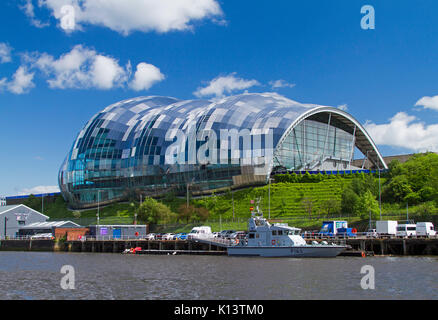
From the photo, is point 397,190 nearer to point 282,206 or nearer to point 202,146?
point 282,206

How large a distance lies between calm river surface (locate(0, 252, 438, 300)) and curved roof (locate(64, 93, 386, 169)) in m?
52.7

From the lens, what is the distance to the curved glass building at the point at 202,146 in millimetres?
96812

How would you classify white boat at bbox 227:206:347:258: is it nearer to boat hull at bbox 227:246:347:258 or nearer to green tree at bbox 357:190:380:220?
boat hull at bbox 227:246:347:258

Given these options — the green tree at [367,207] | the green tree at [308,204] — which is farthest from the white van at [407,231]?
the green tree at [308,204]

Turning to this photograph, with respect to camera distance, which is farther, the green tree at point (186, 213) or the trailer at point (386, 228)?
the green tree at point (186, 213)

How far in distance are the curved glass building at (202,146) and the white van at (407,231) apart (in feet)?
122

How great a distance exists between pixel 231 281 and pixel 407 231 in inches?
1230

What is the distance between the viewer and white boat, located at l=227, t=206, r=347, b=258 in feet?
171

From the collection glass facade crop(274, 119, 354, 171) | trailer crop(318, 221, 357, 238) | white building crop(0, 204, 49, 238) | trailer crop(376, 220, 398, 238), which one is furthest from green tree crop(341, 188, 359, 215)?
white building crop(0, 204, 49, 238)

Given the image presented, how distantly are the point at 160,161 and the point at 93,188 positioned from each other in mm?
19642

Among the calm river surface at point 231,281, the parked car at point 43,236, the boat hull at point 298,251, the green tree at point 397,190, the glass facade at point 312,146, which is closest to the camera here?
the calm river surface at point 231,281

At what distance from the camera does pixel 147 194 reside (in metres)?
110

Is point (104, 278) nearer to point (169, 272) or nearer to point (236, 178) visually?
point (169, 272)

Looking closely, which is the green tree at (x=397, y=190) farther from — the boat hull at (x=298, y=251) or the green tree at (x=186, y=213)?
the boat hull at (x=298, y=251)
